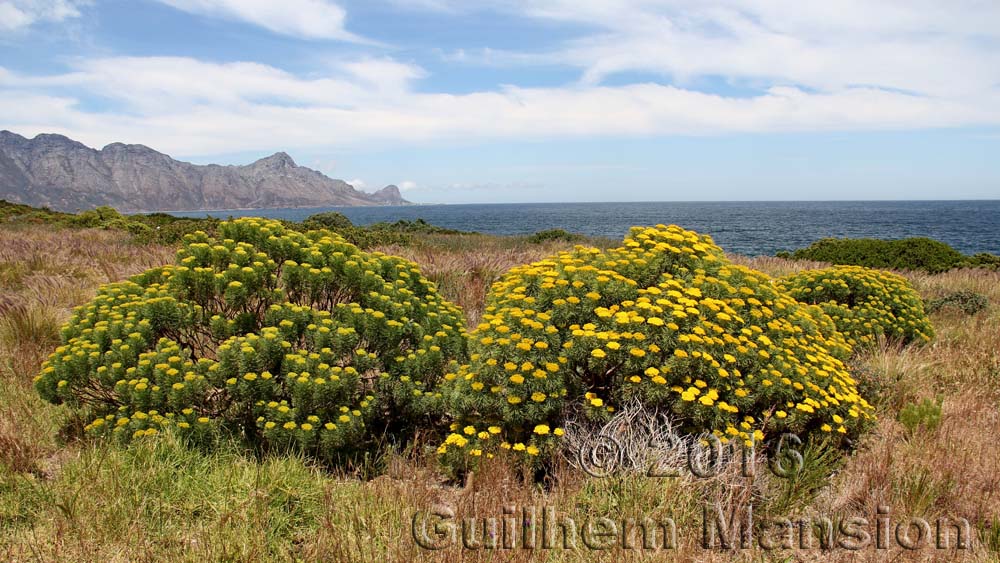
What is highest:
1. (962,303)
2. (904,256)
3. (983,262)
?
(904,256)

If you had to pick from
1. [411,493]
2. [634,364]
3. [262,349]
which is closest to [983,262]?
[634,364]

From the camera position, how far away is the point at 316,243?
501 centimetres

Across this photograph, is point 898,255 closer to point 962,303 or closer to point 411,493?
point 962,303

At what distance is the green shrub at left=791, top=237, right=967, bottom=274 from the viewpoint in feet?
56.2

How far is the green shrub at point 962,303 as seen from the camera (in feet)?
30.6

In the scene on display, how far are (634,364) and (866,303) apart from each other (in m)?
5.11

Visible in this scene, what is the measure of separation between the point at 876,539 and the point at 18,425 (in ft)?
19.4

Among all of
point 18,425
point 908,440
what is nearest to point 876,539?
point 908,440

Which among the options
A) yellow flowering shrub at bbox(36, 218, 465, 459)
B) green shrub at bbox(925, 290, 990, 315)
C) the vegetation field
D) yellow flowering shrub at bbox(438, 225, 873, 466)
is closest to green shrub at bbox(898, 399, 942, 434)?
the vegetation field

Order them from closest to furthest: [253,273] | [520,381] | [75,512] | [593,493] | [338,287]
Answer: [75,512] < [593,493] < [520,381] < [253,273] < [338,287]

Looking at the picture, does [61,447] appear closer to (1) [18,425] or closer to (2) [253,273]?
(1) [18,425]

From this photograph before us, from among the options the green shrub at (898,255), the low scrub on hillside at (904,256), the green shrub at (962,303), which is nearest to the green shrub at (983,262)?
the low scrub on hillside at (904,256)

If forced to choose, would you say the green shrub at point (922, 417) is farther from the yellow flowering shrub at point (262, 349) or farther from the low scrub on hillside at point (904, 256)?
the low scrub on hillside at point (904, 256)

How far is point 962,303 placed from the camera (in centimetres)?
953
